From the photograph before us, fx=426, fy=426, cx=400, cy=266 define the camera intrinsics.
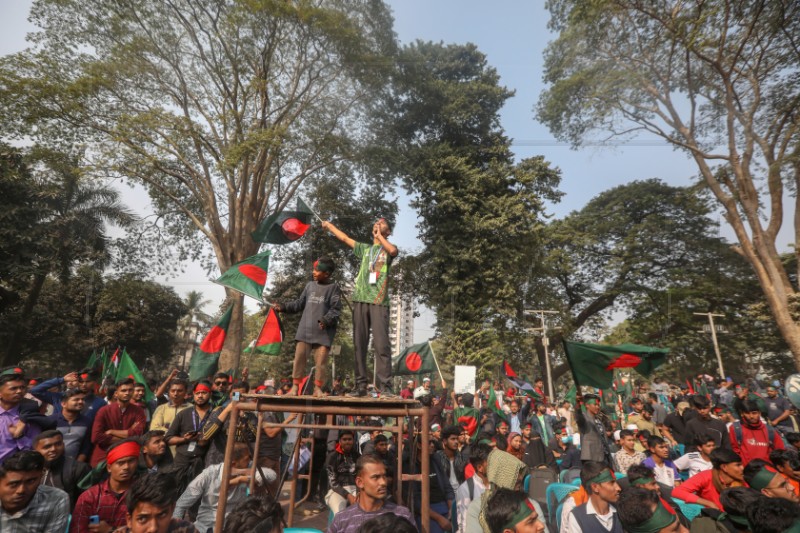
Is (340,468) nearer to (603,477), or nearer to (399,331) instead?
(603,477)

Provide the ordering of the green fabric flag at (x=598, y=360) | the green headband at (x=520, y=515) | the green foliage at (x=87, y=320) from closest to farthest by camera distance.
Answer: the green headband at (x=520, y=515) → the green fabric flag at (x=598, y=360) → the green foliage at (x=87, y=320)

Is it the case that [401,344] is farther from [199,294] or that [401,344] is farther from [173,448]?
[173,448]

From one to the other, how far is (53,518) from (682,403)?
1370 cm

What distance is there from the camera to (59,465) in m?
3.67

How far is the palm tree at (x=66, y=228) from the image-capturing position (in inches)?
754

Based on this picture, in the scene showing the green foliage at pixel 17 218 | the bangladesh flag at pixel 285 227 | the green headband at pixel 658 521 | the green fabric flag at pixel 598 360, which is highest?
the green foliage at pixel 17 218

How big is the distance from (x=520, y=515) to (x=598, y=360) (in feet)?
14.4

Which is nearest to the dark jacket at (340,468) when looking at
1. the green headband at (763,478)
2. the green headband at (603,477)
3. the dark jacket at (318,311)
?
the dark jacket at (318,311)

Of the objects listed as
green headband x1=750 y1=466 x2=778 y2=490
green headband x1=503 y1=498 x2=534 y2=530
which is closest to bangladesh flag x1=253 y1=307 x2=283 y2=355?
green headband x1=503 y1=498 x2=534 y2=530

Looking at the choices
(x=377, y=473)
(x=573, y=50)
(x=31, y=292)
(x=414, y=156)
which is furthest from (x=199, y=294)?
(x=377, y=473)

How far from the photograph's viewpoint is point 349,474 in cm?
489

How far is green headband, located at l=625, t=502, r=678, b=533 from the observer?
2.81 metres

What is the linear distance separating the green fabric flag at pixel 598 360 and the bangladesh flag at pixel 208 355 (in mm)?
6320

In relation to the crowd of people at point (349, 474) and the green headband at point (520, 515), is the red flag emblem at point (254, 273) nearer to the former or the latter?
the crowd of people at point (349, 474)
